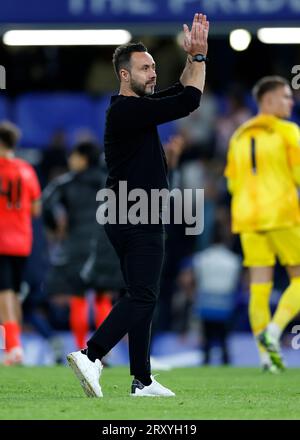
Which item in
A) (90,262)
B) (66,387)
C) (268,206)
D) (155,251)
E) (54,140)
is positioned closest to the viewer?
(155,251)

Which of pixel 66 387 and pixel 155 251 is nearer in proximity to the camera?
pixel 155 251

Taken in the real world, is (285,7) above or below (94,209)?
above

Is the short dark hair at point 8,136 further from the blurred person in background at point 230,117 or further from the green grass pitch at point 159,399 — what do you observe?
the blurred person in background at point 230,117

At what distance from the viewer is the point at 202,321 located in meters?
14.3

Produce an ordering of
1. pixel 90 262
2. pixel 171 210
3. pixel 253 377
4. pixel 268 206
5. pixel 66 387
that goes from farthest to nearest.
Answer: pixel 171 210, pixel 90 262, pixel 268 206, pixel 253 377, pixel 66 387

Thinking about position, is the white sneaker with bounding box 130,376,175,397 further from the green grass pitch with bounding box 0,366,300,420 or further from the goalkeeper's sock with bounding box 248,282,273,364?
the goalkeeper's sock with bounding box 248,282,273,364

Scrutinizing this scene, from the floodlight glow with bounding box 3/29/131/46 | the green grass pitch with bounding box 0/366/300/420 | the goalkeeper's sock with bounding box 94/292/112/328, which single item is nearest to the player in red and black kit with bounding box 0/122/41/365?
the goalkeeper's sock with bounding box 94/292/112/328

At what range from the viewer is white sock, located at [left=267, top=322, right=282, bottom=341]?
10.7 meters

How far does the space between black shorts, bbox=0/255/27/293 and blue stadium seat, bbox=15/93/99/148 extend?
4.83 meters

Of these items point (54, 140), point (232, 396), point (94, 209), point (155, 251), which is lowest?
point (232, 396)

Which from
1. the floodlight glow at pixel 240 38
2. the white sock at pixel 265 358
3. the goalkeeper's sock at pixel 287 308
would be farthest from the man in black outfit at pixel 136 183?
the floodlight glow at pixel 240 38

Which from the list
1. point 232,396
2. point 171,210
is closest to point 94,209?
point 171,210

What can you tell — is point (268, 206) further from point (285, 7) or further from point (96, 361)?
point (96, 361)

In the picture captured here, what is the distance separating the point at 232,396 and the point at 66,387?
4.18ft
